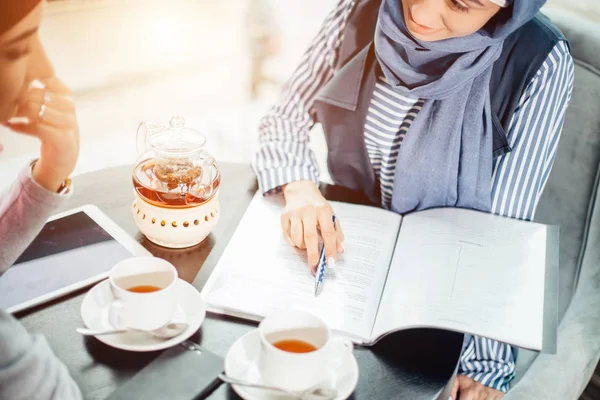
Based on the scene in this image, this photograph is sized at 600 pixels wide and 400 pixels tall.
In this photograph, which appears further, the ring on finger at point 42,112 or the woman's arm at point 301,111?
the woman's arm at point 301,111

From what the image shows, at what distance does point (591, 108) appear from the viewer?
1.15 m

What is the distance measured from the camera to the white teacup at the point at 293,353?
60 centimetres

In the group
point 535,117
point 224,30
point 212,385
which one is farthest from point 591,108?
point 224,30

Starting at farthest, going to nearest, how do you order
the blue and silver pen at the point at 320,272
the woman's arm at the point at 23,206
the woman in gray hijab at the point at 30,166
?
the blue and silver pen at the point at 320,272, the woman's arm at the point at 23,206, the woman in gray hijab at the point at 30,166

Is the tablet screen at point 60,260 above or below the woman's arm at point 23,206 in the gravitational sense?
below

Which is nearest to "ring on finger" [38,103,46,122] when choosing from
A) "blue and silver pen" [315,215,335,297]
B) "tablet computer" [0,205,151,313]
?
"tablet computer" [0,205,151,313]

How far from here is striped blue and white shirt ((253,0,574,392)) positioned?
1.01m

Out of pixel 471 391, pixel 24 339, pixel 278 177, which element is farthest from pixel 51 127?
pixel 471 391

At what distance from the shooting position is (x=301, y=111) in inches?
48.7

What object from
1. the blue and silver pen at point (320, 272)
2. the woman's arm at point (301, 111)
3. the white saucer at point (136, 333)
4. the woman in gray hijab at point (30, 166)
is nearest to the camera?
the woman in gray hijab at point (30, 166)

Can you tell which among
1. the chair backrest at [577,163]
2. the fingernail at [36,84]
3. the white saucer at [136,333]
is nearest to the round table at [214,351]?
the white saucer at [136,333]

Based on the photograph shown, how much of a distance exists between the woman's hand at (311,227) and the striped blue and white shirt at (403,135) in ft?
0.30

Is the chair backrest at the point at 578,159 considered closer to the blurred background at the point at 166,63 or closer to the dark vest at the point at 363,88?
the dark vest at the point at 363,88

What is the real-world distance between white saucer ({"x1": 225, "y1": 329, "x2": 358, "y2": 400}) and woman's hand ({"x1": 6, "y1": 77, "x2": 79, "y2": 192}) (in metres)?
0.30
